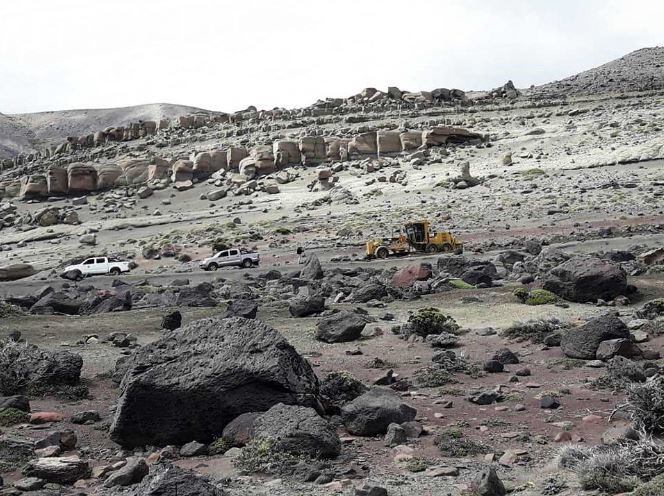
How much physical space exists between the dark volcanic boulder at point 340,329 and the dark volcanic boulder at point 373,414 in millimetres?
6488

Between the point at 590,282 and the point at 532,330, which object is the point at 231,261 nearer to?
the point at 590,282

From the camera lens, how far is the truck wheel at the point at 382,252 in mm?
37562

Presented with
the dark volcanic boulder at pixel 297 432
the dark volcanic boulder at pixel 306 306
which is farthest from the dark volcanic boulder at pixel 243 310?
the dark volcanic boulder at pixel 297 432

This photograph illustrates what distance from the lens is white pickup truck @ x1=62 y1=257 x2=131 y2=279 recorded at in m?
42.8

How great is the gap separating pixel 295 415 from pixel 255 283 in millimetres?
21516

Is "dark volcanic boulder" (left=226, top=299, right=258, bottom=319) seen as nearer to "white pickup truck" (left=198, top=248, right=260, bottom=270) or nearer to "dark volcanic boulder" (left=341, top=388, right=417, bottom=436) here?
"dark volcanic boulder" (left=341, top=388, right=417, bottom=436)

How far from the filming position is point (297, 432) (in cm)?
938

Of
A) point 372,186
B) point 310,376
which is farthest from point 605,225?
point 310,376

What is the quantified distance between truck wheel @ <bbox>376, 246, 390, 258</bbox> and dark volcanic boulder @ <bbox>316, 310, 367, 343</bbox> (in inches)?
763

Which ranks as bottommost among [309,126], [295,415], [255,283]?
[255,283]

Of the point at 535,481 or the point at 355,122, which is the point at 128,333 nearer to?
the point at 535,481

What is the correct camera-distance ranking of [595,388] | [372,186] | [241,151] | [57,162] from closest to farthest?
[595,388] → [372,186] → [241,151] → [57,162]

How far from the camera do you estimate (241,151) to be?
78562mm

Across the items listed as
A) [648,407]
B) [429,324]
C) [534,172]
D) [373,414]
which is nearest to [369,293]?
[429,324]
